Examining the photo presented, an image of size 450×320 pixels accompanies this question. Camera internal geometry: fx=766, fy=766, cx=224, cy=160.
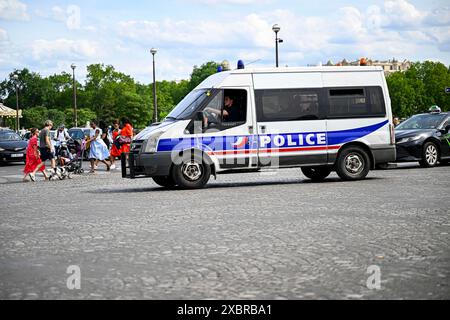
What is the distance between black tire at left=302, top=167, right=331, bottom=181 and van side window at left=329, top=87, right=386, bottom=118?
4.81ft

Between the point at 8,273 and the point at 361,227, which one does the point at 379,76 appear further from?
the point at 8,273

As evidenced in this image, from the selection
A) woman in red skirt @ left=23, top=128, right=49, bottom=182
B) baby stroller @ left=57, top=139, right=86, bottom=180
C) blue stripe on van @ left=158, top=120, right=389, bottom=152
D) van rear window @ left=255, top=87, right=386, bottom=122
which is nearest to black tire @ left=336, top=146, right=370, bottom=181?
blue stripe on van @ left=158, top=120, right=389, bottom=152

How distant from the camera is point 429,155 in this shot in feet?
74.2

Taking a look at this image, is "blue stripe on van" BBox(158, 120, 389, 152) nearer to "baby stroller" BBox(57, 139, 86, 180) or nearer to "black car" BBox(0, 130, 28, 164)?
"baby stroller" BBox(57, 139, 86, 180)

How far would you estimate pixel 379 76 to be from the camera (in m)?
17.6

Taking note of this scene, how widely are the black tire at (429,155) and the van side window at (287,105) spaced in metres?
6.83

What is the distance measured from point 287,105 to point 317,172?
2.30 metres

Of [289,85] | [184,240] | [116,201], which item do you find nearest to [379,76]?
[289,85]

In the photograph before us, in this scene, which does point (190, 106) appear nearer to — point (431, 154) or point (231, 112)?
point (231, 112)

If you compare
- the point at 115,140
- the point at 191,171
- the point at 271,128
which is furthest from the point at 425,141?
the point at 115,140

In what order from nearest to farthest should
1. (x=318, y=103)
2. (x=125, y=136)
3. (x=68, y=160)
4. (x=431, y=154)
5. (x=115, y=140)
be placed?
(x=318, y=103) → (x=431, y=154) → (x=68, y=160) → (x=125, y=136) → (x=115, y=140)

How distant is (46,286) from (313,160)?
1133 centimetres

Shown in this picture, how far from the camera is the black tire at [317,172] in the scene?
18.0 meters

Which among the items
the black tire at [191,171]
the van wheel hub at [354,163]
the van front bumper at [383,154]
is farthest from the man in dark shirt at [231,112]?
the van front bumper at [383,154]
